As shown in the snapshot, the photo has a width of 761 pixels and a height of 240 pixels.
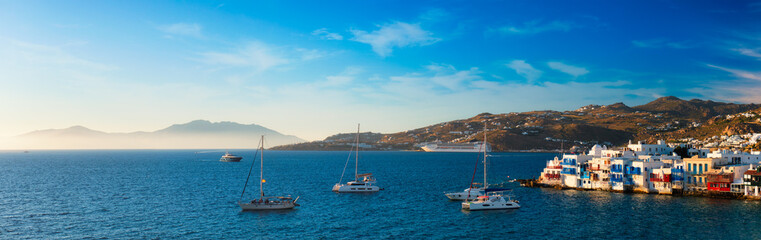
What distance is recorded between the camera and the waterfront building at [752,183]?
75.7 meters

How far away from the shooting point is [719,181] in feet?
264

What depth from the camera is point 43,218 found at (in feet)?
206

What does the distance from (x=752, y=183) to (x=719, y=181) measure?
183 inches

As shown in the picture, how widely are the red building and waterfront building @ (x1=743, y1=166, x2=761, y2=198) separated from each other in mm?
2202

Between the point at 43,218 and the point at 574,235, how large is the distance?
211 ft

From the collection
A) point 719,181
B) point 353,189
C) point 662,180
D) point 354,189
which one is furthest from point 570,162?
point 353,189

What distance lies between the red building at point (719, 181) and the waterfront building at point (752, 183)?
7.22 ft

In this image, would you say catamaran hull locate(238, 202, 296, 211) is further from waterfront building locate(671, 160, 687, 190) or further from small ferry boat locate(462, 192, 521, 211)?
waterfront building locate(671, 160, 687, 190)

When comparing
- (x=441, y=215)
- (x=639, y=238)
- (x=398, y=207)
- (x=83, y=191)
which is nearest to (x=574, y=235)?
(x=639, y=238)

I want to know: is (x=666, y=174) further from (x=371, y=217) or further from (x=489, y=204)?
(x=371, y=217)

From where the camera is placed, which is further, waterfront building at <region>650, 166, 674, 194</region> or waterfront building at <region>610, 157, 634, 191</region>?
waterfront building at <region>610, 157, 634, 191</region>

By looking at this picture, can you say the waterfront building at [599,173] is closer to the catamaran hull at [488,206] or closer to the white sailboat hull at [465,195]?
the white sailboat hull at [465,195]

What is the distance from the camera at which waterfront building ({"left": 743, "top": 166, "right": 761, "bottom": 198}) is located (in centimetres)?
7569

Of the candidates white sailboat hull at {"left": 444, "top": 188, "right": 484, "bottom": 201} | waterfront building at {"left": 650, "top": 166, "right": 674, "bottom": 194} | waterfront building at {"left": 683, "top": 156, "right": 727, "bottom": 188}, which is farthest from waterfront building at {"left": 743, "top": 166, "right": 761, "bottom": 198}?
white sailboat hull at {"left": 444, "top": 188, "right": 484, "bottom": 201}
